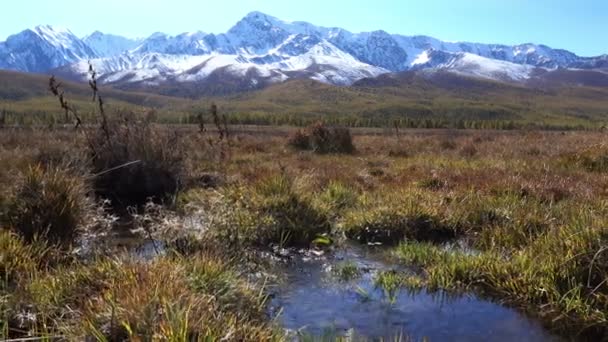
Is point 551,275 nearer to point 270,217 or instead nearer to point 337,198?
point 270,217

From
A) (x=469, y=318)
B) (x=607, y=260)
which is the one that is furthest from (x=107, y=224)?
(x=607, y=260)

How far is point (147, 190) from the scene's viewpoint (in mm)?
13062

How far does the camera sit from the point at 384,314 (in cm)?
607

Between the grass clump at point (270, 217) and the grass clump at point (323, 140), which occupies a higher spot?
the grass clump at point (270, 217)

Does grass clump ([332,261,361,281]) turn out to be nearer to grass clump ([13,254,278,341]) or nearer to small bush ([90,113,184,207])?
grass clump ([13,254,278,341])

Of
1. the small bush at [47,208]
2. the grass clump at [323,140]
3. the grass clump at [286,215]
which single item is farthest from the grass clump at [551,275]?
the grass clump at [323,140]

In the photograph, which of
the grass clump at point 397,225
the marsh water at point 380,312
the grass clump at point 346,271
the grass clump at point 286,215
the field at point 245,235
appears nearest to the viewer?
the field at point 245,235

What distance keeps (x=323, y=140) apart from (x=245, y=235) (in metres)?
15.9

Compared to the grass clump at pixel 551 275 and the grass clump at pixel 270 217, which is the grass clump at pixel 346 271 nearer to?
the grass clump at pixel 551 275

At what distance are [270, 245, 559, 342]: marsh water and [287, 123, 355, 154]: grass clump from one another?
16.6 meters

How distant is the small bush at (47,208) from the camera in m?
7.88

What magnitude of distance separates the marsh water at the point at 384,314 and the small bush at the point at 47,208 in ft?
10.7

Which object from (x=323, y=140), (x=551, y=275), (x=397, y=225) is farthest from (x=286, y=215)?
(x=323, y=140)

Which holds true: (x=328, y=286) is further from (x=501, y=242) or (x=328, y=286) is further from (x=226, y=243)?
(x=501, y=242)
